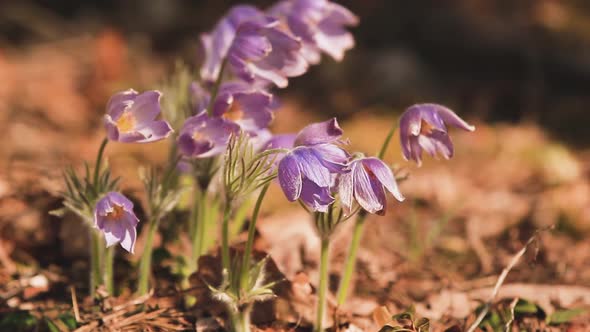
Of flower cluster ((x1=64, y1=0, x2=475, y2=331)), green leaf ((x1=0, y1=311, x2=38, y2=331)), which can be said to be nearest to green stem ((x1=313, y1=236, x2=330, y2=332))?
flower cluster ((x1=64, y1=0, x2=475, y2=331))

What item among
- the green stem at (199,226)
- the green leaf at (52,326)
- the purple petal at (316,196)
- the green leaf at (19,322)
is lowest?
the green leaf at (19,322)

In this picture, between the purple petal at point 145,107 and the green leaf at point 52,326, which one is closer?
the purple petal at point 145,107

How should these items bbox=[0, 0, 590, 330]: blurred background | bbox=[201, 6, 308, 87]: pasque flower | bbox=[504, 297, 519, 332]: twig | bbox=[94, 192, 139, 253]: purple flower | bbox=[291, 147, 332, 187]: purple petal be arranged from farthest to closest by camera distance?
1. bbox=[0, 0, 590, 330]: blurred background
2. bbox=[201, 6, 308, 87]: pasque flower
3. bbox=[504, 297, 519, 332]: twig
4. bbox=[94, 192, 139, 253]: purple flower
5. bbox=[291, 147, 332, 187]: purple petal

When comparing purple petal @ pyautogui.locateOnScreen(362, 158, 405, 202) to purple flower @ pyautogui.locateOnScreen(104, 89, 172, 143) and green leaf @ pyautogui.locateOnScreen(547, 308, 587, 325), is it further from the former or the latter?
green leaf @ pyautogui.locateOnScreen(547, 308, 587, 325)

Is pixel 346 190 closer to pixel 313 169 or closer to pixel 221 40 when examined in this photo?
pixel 313 169

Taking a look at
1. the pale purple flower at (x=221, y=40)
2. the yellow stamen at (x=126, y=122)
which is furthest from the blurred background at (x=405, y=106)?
the yellow stamen at (x=126, y=122)

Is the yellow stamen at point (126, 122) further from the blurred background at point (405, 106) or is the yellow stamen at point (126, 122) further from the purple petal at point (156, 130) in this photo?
the blurred background at point (405, 106)

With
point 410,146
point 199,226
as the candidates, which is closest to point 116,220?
point 199,226
